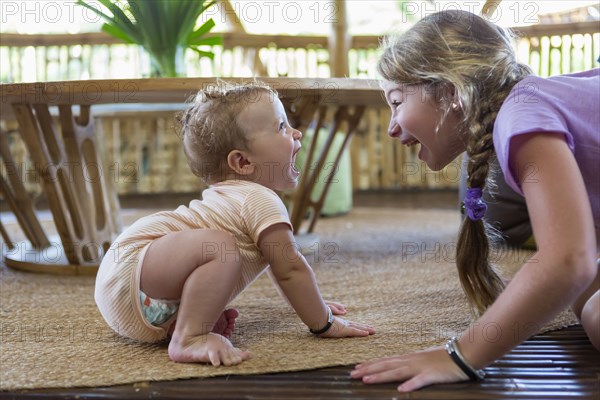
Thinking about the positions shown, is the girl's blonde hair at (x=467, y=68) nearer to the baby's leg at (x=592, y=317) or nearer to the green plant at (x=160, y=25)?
the baby's leg at (x=592, y=317)

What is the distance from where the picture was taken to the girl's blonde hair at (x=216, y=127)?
123 centimetres

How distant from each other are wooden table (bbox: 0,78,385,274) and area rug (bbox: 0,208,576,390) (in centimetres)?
17

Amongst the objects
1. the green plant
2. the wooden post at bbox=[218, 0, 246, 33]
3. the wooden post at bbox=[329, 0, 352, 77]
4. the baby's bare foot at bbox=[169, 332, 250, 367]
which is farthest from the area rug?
the wooden post at bbox=[218, 0, 246, 33]

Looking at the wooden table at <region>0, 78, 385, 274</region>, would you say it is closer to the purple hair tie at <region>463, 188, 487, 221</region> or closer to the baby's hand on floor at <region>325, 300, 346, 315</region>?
the baby's hand on floor at <region>325, 300, 346, 315</region>

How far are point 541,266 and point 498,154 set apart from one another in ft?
0.58

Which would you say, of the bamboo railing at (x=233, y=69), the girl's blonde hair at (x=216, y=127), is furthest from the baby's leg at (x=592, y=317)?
the bamboo railing at (x=233, y=69)

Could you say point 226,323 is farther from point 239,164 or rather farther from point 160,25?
point 160,25

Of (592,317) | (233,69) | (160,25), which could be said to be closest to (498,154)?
(592,317)

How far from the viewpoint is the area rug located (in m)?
1.04

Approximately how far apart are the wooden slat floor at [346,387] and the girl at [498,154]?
2 cm

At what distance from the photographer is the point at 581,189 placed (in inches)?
35.5

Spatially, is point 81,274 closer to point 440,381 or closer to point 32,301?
point 32,301

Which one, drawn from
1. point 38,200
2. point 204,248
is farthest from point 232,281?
point 38,200

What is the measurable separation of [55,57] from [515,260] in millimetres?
3108
